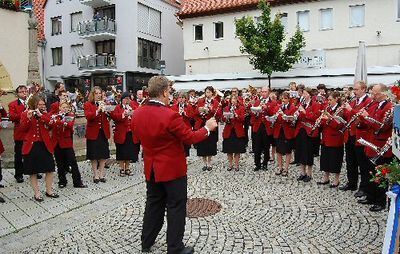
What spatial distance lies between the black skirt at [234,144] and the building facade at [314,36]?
40.3 feet

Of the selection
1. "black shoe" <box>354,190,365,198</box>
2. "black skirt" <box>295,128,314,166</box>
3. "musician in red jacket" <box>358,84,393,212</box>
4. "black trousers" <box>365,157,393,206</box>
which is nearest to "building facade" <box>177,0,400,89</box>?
"black skirt" <box>295,128,314,166</box>

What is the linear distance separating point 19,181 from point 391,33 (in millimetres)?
21728

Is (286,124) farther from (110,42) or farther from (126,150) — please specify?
(110,42)

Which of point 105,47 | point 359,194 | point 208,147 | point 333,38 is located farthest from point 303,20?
point 359,194

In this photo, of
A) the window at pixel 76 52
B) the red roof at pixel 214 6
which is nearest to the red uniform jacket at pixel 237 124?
the red roof at pixel 214 6

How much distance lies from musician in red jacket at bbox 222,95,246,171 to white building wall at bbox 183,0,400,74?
16979mm

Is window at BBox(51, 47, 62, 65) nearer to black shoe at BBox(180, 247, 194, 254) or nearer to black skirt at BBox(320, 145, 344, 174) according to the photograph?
black skirt at BBox(320, 145, 344, 174)

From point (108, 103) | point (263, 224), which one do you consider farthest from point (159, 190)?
point (108, 103)

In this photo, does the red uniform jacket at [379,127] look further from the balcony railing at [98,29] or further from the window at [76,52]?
the window at [76,52]

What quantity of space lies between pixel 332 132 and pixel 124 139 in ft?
15.2

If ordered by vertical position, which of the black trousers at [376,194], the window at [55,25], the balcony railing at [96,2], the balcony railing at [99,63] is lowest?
the black trousers at [376,194]

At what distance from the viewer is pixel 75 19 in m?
36.7

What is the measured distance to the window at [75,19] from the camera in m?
36.3

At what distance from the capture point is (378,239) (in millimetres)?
5379
